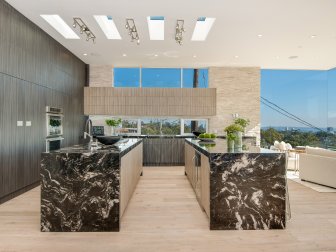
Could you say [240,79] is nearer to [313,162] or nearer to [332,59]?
[332,59]

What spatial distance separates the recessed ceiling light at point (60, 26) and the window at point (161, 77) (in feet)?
10.0

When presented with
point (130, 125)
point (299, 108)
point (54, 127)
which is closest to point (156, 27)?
point (54, 127)

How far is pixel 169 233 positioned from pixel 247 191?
3.31ft

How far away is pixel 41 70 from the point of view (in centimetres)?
517

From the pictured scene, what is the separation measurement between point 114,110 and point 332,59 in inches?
256

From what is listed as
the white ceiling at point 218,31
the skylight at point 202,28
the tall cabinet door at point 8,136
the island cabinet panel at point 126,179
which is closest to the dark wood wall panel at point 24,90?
the tall cabinet door at point 8,136

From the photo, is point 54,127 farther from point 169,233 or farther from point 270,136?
point 270,136

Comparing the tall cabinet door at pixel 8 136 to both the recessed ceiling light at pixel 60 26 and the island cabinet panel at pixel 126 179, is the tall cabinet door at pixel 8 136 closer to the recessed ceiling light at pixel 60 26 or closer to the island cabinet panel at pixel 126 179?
the recessed ceiling light at pixel 60 26

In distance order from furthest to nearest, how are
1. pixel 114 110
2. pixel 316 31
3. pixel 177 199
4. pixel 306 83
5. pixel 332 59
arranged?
pixel 306 83 → pixel 114 110 → pixel 332 59 → pixel 316 31 → pixel 177 199

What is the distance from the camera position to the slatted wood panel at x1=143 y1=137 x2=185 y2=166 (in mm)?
7617

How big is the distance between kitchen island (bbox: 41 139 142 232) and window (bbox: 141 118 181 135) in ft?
18.3

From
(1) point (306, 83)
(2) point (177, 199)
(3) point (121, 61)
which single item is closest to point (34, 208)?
(2) point (177, 199)

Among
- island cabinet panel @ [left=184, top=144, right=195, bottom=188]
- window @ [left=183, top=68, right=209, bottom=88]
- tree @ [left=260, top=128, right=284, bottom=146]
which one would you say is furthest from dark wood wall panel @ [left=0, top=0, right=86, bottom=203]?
tree @ [left=260, top=128, right=284, bottom=146]

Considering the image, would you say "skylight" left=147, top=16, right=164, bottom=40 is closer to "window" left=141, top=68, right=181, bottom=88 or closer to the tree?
"window" left=141, top=68, right=181, bottom=88
